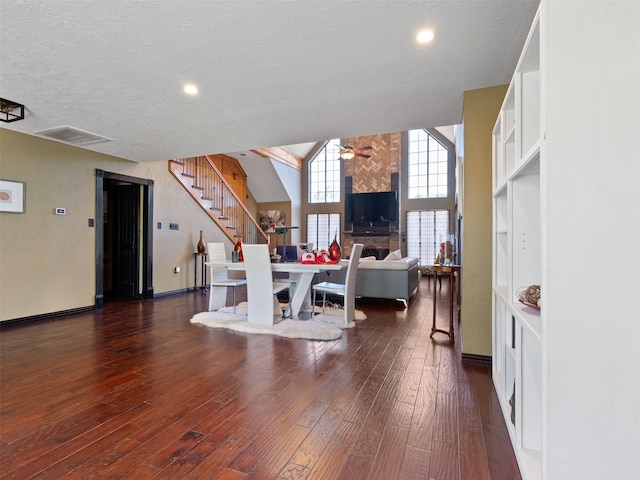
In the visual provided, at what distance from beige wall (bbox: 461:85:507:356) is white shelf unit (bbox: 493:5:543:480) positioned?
0.48m

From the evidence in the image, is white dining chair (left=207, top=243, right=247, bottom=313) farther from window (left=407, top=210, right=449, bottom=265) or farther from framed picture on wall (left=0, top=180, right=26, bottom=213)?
window (left=407, top=210, right=449, bottom=265)

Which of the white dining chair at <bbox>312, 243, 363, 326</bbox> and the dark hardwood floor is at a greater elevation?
the white dining chair at <bbox>312, 243, 363, 326</bbox>

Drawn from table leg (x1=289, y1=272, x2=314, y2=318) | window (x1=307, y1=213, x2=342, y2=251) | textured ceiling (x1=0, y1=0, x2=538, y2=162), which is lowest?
table leg (x1=289, y1=272, x2=314, y2=318)

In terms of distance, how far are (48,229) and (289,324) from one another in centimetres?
354

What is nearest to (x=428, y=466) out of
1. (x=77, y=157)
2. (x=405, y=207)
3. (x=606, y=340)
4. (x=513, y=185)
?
(x=606, y=340)

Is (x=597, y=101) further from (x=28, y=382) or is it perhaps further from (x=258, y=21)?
(x=28, y=382)

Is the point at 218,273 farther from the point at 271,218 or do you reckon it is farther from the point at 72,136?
the point at 271,218

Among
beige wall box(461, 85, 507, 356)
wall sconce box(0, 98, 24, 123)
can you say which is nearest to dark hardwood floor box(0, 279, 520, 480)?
beige wall box(461, 85, 507, 356)

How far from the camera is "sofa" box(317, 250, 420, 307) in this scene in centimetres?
512

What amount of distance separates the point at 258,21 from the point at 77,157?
164 inches

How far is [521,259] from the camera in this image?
1705 millimetres

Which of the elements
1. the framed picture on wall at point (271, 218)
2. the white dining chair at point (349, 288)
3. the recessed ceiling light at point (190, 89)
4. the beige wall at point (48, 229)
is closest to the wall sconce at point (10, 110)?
the beige wall at point (48, 229)

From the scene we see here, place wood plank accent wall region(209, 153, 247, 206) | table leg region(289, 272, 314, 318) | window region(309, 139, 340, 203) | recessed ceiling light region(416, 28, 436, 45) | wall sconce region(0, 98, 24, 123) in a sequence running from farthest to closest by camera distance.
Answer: window region(309, 139, 340, 203) → wood plank accent wall region(209, 153, 247, 206) → table leg region(289, 272, 314, 318) → wall sconce region(0, 98, 24, 123) → recessed ceiling light region(416, 28, 436, 45)

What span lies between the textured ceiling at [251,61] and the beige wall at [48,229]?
1.84 feet
